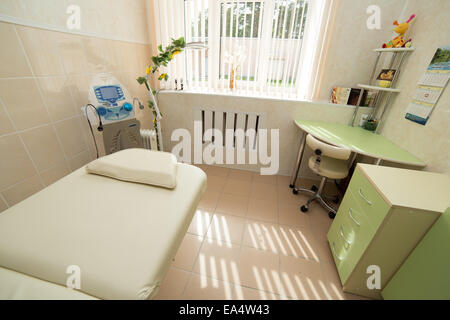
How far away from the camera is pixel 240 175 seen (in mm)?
2609

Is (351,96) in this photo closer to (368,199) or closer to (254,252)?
(368,199)

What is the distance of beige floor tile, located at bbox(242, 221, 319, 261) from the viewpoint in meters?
1.56

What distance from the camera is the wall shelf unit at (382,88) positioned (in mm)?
1711

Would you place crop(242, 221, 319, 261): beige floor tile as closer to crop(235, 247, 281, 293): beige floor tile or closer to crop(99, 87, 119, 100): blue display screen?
crop(235, 247, 281, 293): beige floor tile

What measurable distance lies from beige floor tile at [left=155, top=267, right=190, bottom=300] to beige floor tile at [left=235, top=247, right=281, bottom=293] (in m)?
0.41

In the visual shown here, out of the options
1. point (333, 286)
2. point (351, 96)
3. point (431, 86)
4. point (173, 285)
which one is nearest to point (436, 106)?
point (431, 86)

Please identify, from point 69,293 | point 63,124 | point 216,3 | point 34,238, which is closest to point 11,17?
point 63,124

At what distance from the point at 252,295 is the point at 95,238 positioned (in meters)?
1.04

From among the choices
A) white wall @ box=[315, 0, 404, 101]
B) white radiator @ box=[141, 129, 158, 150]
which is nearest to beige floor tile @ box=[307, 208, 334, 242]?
white wall @ box=[315, 0, 404, 101]

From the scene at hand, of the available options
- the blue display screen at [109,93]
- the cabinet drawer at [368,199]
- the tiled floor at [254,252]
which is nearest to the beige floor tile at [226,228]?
the tiled floor at [254,252]

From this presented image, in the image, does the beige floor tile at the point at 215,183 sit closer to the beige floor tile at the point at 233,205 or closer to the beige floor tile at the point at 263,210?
the beige floor tile at the point at 233,205

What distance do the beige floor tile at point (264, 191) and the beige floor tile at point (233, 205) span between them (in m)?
0.16
